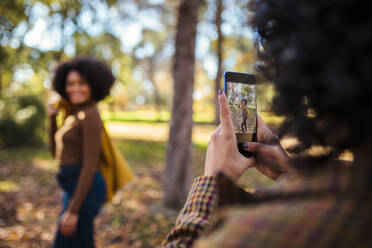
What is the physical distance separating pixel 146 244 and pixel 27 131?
354 inches

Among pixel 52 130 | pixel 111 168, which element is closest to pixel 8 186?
pixel 52 130

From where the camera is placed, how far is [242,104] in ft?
4.62

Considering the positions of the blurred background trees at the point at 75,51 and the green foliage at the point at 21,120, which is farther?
the green foliage at the point at 21,120

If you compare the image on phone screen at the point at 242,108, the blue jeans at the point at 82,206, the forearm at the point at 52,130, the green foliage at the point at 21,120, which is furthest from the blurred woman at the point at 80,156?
the green foliage at the point at 21,120

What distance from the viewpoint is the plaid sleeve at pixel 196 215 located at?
0.90 m

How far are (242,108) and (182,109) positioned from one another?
10.7ft

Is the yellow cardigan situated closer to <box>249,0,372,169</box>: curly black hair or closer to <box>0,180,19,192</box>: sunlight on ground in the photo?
<box>249,0,372,169</box>: curly black hair

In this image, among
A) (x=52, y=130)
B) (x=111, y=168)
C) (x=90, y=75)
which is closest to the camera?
(x=111, y=168)

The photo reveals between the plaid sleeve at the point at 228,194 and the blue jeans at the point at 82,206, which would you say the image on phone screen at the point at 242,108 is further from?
the blue jeans at the point at 82,206

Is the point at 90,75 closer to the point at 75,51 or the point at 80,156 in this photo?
the point at 80,156

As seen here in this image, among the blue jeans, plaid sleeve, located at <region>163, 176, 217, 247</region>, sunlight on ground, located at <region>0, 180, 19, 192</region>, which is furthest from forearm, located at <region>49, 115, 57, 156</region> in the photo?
sunlight on ground, located at <region>0, 180, 19, 192</region>

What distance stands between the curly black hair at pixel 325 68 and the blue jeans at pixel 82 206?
2148mm

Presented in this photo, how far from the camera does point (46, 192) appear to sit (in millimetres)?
6105

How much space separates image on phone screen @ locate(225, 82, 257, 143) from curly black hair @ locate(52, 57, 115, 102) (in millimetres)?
1880
